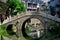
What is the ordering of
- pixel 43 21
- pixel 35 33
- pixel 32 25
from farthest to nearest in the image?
pixel 32 25
pixel 35 33
pixel 43 21

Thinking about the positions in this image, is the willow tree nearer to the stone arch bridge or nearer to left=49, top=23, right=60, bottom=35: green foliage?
the stone arch bridge

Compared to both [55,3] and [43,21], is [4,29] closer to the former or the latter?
[43,21]

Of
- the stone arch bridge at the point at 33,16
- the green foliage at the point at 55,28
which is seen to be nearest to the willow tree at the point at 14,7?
the stone arch bridge at the point at 33,16

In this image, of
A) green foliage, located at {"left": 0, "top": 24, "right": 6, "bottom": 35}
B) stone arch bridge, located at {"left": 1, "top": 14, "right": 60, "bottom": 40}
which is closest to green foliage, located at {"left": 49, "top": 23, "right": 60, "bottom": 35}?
stone arch bridge, located at {"left": 1, "top": 14, "right": 60, "bottom": 40}

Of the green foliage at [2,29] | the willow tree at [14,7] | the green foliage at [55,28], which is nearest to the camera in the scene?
the green foliage at [2,29]

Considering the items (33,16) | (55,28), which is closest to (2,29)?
(33,16)

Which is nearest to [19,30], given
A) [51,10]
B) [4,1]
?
[4,1]

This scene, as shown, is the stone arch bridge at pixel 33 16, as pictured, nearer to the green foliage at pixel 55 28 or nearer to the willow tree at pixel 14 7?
the green foliage at pixel 55 28

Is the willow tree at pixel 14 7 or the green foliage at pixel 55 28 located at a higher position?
the willow tree at pixel 14 7

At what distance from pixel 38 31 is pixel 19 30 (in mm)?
884

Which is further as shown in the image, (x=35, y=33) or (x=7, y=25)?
(x=35, y=33)

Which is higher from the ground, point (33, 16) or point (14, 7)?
point (14, 7)

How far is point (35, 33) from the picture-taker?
5473mm

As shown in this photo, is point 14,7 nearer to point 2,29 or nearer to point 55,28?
point 2,29
